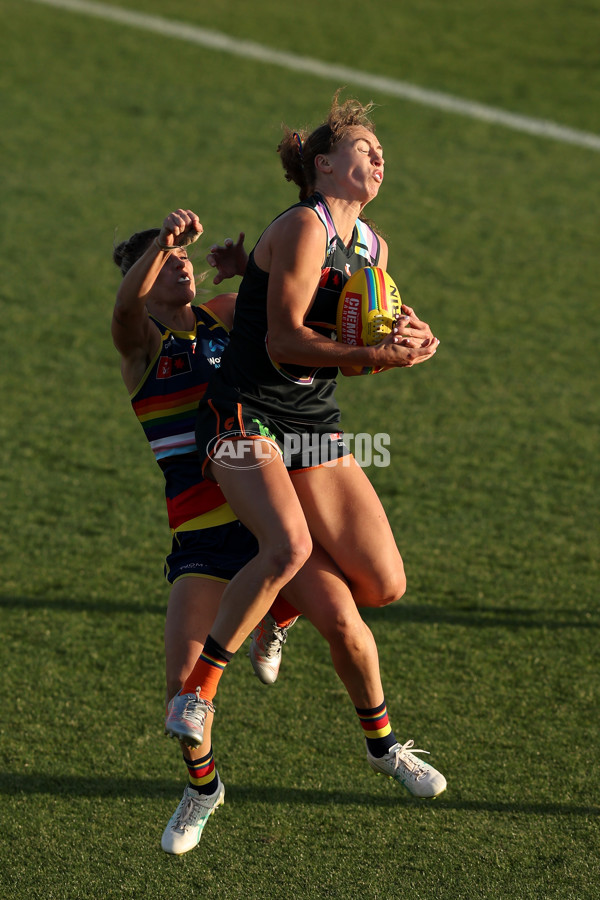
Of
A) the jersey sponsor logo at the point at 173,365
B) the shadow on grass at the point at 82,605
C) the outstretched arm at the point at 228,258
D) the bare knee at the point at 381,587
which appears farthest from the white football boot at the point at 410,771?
the shadow on grass at the point at 82,605

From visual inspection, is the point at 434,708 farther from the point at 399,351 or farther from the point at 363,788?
the point at 399,351

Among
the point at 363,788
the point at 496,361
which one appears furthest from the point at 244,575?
the point at 496,361

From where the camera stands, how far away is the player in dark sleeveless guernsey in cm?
392

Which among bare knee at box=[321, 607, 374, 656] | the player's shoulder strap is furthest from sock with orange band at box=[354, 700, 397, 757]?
the player's shoulder strap

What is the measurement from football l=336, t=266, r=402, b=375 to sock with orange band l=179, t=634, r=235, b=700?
A: 1.09 m

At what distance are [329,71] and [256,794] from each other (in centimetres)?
1298

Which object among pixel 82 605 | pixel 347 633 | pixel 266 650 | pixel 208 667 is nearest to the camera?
pixel 208 667

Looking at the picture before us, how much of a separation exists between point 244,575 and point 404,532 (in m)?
3.33

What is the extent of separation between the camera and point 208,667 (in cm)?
401

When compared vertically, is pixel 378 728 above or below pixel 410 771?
above

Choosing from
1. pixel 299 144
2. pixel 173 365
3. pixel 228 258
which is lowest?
pixel 173 365

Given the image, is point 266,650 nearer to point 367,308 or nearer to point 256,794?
point 256,794

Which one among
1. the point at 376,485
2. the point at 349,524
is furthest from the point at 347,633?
the point at 376,485

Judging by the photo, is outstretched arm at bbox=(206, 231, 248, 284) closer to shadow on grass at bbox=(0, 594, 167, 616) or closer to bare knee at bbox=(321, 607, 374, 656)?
bare knee at bbox=(321, 607, 374, 656)
